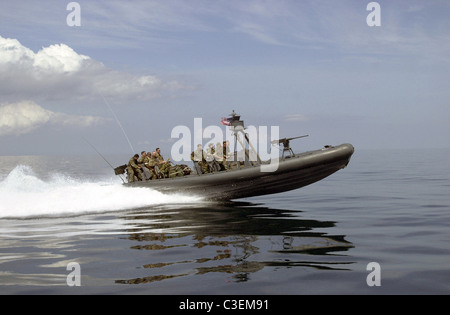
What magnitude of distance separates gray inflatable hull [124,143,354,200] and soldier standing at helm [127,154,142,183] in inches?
49.3

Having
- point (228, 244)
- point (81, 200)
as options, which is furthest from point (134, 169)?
point (228, 244)

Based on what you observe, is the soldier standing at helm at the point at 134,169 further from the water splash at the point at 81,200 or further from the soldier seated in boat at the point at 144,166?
the water splash at the point at 81,200

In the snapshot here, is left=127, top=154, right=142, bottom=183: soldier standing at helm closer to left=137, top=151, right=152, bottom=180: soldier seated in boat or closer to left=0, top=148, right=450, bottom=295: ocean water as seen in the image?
left=137, top=151, right=152, bottom=180: soldier seated in boat

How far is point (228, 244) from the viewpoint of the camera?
10.1m

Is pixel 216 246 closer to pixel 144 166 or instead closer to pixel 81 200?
pixel 81 200

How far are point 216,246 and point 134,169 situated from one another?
10.6 metres

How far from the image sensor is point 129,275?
7.80m

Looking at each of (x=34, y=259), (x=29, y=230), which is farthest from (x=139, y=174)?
(x=34, y=259)

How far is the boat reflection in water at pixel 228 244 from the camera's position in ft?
26.6

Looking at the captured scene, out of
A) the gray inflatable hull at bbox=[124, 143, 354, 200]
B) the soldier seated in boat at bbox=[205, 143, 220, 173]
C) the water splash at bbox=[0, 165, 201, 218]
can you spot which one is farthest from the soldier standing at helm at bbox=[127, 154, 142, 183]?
the soldier seated in boat at bbox=[205, 143, 220, 173]

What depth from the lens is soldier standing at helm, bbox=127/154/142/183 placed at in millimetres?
19656

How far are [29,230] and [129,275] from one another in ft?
21.5

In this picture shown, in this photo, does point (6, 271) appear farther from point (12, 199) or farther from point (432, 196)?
point (432, 196)
